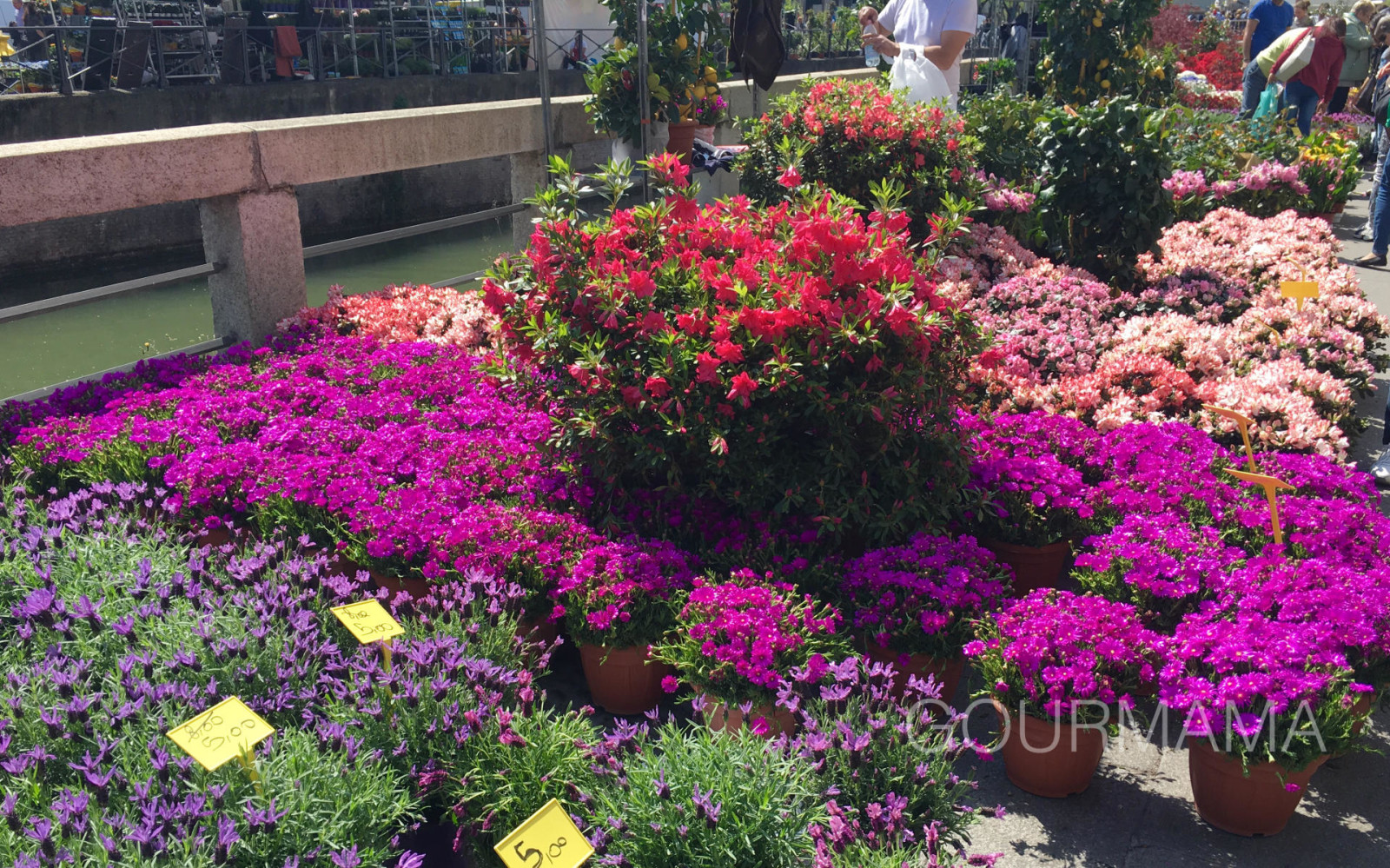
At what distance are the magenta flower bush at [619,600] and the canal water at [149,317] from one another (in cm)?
511

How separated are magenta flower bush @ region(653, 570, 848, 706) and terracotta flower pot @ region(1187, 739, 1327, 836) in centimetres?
96

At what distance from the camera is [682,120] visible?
7.76 metres

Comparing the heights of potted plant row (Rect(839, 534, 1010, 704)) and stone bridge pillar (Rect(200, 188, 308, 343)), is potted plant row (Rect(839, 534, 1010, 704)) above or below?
below

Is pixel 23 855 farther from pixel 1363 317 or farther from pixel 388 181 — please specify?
pixel 388 181

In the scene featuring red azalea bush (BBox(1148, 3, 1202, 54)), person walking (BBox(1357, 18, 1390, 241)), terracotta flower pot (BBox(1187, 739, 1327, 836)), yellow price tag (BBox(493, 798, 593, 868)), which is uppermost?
red azalea bush (BBox(1148, 3, 1202, 54))

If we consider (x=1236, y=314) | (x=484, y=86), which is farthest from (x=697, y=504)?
(x=484, y=86)

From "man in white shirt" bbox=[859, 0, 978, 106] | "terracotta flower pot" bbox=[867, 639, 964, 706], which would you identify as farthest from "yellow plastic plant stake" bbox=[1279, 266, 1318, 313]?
"terracotta flower pot" bbox=[867, 639, 964, 706]

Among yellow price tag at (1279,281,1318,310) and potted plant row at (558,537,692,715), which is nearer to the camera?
potted plant row at (558,537,692,715)

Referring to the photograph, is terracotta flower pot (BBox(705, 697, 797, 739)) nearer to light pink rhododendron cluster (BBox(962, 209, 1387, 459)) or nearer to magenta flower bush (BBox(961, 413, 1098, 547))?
magenta flower bush (BBox(961, 413, 1098, 547))

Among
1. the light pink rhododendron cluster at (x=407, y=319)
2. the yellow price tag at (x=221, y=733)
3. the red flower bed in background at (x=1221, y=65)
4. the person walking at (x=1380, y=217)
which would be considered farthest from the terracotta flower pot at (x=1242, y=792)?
the red flower bed in background at (x=1221, y=65)

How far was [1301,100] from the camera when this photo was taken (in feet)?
37.9

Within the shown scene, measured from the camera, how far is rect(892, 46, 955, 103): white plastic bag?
23.5 feet

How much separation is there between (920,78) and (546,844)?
6367 mm

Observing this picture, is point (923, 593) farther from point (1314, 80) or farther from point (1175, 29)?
point (1175, 29)
